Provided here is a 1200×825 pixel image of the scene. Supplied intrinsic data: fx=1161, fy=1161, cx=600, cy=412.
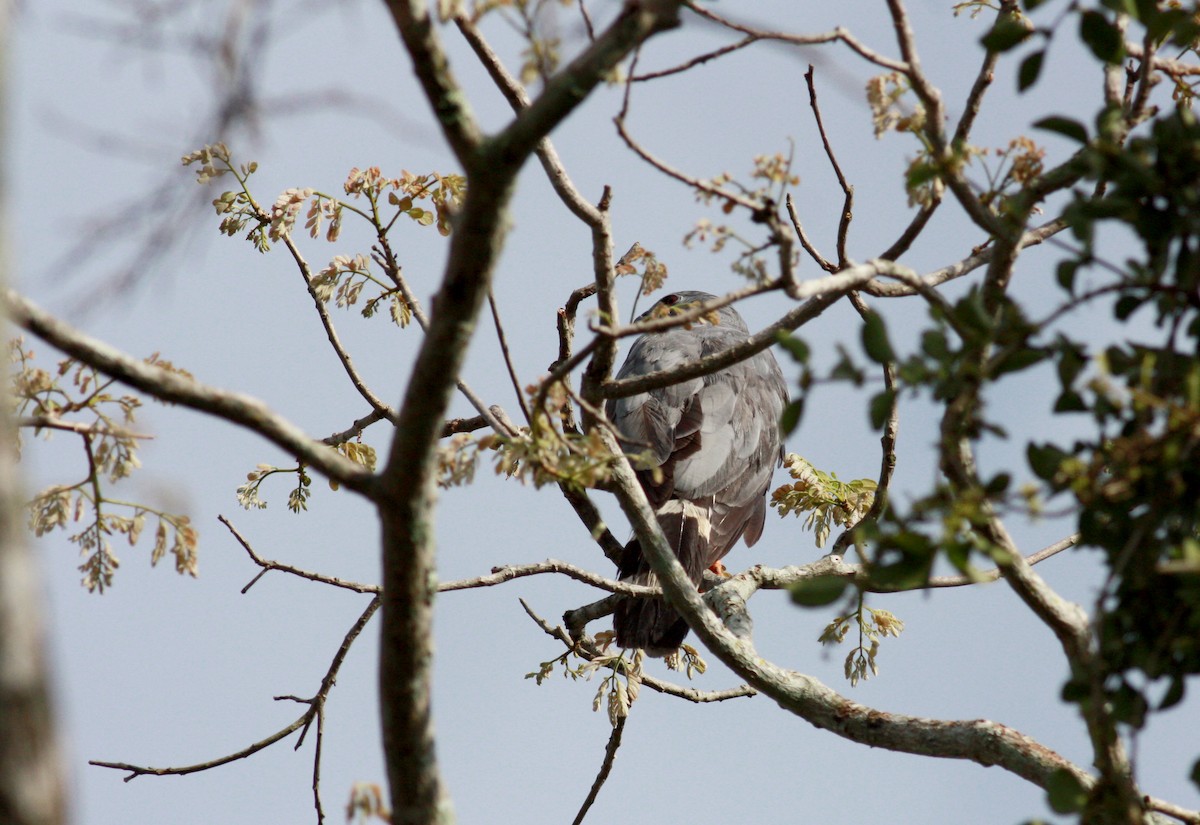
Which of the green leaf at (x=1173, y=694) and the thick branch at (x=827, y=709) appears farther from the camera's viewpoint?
the thick branch at (x=827, y=709)

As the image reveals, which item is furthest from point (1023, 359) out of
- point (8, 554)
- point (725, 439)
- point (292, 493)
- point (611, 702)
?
point (725, 439)

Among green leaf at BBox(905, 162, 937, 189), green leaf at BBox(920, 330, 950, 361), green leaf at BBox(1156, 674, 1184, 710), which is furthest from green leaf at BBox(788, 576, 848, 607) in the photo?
green leaf at BBox(905, 162, 937, 189)

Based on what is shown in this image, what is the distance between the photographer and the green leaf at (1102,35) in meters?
1.94

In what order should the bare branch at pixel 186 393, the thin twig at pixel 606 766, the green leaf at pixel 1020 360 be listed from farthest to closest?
the thin twig at pixel 606 766 < the bare branch at pixel 186 393 < the green leaf at pixel 1020 360

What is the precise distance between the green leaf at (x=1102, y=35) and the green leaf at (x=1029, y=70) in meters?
0.08

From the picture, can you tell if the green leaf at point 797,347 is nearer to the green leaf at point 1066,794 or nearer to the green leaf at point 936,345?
the green leaf at point 936,345

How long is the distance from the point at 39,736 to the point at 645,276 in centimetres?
233

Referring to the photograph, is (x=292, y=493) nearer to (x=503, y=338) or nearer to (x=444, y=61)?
(x=503, y=338)

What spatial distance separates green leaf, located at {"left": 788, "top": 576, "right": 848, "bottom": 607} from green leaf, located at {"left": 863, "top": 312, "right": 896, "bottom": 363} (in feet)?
1.32

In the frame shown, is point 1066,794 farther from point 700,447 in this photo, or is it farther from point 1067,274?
point 700,447

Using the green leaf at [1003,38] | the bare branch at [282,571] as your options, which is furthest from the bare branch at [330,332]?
the green leaf at [1003,38]

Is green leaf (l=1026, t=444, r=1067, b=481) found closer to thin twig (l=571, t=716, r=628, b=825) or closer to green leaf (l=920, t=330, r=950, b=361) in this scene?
green leaf (l=920, t=330, r=950, b=361)

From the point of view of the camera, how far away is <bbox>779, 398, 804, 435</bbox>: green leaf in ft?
6.22

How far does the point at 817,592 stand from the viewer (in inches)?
67.7
